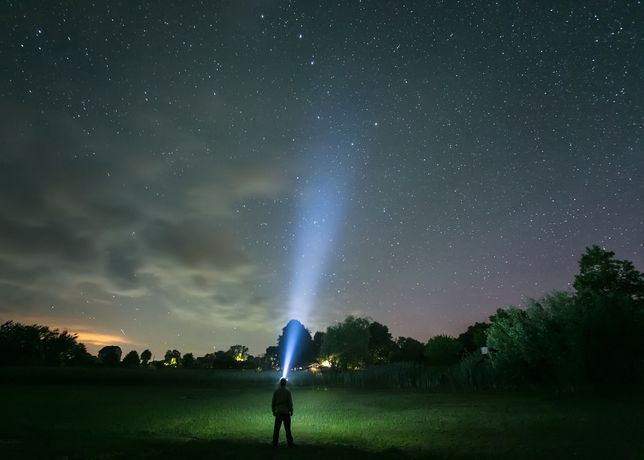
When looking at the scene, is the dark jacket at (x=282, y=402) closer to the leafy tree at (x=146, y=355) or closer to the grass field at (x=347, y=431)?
the grass field at (x=347, y=431)

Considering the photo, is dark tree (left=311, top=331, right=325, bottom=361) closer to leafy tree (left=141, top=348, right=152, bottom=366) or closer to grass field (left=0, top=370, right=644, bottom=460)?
leafy tree (left=141, top=348, right=152, bottom=366)

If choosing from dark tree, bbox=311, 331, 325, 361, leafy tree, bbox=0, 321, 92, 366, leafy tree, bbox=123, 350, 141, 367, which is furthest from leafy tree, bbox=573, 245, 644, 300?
leafy tree, bbox=123, 350, 141, 367

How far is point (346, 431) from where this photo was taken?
1645 cm

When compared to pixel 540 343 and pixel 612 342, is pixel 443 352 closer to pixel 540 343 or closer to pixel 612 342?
pixel 540 343

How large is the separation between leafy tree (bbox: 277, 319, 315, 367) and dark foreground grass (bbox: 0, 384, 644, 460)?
115254 millimetres

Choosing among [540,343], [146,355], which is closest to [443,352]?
[540,343]

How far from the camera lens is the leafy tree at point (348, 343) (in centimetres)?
9919

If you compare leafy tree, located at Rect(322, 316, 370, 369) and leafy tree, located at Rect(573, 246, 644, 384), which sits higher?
leafy tree, located at Rect(322, 316, 370, 369)

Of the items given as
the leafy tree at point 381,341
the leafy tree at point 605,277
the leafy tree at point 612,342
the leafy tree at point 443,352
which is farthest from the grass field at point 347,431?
the leafy tree at point 381,341

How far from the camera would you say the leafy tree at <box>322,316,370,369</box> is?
99.2m

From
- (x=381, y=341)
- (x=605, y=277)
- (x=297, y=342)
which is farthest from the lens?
(x=381, y=341)

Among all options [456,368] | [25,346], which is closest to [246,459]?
[456,368]

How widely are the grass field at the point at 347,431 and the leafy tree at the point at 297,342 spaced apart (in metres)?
115

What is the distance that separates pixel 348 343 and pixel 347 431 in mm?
85778
